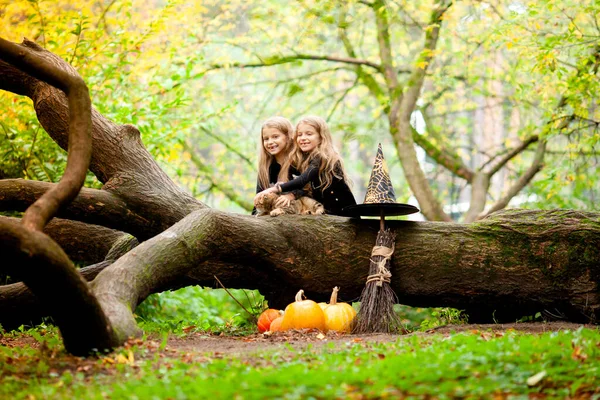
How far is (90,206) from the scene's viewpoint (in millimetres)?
6312

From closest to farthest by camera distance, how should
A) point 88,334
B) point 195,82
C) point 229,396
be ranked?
point 229,396, point 88,334, point 195,82

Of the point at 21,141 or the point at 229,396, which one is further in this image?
the point at 21,141

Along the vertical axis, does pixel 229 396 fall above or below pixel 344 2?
below

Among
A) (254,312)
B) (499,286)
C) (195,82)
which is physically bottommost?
(254,312)

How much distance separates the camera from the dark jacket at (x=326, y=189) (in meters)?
6.71

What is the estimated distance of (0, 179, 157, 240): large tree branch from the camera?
243 inches

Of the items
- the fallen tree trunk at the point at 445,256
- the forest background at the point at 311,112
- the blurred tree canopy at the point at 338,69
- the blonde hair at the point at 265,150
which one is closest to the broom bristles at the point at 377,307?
the fallen tree trunk at the point at 445,256

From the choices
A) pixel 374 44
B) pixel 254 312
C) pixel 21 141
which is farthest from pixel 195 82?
pixel 254 312

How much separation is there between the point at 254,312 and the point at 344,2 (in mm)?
6083

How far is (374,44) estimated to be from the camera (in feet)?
51.7

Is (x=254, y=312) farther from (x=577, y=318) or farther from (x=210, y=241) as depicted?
(x=577, y=318)

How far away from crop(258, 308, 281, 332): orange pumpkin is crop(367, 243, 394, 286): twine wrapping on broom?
38.0 inches

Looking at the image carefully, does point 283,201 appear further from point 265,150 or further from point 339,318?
point 339,318

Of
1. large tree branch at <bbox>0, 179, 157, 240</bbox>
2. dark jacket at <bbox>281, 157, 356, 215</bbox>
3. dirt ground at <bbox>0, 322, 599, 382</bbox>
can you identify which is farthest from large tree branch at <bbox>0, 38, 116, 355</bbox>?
dark jacket at <bbox>281, 157, 356, 215</bbox>
